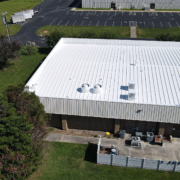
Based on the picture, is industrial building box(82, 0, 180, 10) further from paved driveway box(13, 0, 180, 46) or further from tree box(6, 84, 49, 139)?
tree box(6, 84, 49, 139)

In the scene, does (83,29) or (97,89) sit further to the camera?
(83,29)

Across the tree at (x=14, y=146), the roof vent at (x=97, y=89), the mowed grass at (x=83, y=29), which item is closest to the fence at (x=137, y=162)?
the tree at (x=14, y=146)

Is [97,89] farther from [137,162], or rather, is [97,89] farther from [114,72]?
[137,162]

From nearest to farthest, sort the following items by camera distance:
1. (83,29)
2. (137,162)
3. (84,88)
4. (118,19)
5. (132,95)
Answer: (137,162)
(132,95)
(84,88)
(83,29)
(118,19)

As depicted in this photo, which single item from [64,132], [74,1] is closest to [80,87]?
[64,132]

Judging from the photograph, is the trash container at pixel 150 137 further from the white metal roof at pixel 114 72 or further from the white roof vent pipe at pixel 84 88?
the white roof vent pipe at pixel 84 88

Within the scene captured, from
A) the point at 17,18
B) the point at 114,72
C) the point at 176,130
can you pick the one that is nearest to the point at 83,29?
the point at 17,18

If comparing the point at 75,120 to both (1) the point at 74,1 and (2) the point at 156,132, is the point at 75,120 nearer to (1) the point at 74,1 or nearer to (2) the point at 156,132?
(2) the point at 156,132
